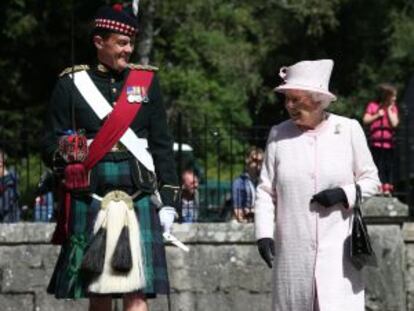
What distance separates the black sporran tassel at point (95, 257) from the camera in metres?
7.19

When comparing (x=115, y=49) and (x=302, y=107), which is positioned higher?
(x=115, y=49)

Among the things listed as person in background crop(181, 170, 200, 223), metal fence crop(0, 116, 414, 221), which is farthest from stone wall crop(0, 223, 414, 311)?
metal fence crop(0, 116, 414, 221)

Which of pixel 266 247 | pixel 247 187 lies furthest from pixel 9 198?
pixel 266 247

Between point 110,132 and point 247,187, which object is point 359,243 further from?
point 247,187

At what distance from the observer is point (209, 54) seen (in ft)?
84.1

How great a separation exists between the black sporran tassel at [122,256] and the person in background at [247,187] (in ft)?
13.7

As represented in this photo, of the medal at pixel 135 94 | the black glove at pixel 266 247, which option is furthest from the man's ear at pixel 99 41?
the black glove at pixel 266 247

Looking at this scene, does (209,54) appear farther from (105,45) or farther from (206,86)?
(105,45)

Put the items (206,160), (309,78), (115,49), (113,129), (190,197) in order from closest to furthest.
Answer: (309,78), (113,129), (115,49), (190,197), (206,160)

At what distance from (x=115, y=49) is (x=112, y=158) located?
0.58 m

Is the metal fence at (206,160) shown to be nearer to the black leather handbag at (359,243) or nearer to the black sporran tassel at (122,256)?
the black sporran tassel at (122,256)

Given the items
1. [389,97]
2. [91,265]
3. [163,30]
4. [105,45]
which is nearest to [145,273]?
[91,265]

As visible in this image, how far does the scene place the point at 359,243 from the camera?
271 inches

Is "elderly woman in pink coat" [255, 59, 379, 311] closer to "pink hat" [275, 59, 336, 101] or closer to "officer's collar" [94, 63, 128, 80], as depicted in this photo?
"pink hat" [275, 59, 336, 101]
